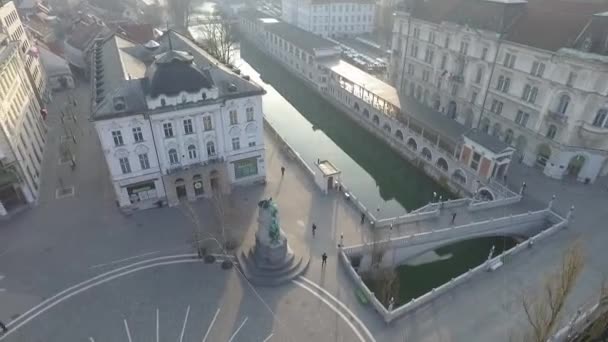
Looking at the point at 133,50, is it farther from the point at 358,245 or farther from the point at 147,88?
the point at 358,245

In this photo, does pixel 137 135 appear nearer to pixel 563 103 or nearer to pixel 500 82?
pixel 500 82

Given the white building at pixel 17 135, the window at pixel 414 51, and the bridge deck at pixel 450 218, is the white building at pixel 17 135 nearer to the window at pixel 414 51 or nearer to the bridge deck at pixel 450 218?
the bridge deck at pixel 450 218

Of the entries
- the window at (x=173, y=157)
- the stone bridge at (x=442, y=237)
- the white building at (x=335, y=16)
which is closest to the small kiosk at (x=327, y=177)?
the stone bridge at (x=442, y=237)

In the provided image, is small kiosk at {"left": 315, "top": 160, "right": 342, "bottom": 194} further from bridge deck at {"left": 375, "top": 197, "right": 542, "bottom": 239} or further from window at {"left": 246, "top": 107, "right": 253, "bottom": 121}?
window at {"left": 246, "top": 107, "right": 253, "bottom": 121}

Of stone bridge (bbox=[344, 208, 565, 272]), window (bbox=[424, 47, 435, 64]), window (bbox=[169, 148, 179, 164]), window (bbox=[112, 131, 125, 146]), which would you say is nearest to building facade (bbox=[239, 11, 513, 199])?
stone bridge (bbox=[344, 208, 565, 272])

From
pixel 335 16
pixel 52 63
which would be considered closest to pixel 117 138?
pixel 52 63

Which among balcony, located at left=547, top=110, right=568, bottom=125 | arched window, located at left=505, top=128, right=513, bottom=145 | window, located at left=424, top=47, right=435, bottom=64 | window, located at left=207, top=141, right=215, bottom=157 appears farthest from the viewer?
window, located at left=424, top=47, right=435, bottom=64
